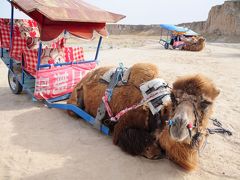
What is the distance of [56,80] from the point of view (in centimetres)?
567

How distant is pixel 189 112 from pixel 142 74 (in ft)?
4.55

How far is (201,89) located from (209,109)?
0.85 feet

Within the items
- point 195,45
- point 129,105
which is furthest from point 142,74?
point 195,45

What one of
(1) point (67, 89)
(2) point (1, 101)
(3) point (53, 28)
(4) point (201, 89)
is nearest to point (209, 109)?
(4) point (201, 89)

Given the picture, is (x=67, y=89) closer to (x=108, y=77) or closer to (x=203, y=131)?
(x=108, y=77)

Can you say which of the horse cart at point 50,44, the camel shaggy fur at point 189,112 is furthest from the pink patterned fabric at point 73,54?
the camel shaggy fur at point 189,112

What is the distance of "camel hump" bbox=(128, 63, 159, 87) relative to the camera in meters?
3.99

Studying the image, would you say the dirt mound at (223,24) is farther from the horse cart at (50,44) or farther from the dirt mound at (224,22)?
the horse cart at (50,44)

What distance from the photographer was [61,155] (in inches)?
150

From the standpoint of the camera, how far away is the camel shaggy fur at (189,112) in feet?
8.82

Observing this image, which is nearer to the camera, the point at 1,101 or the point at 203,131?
the point at 203,131

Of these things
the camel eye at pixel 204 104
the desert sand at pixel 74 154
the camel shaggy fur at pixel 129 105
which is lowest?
the desert sand at pixel 74 154

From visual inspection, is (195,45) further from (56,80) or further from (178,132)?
(178,132)

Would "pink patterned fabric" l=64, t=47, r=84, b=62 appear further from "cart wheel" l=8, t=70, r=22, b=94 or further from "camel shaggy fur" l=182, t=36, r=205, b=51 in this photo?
"camel shaggy fur" l=182, t=36, r=205, b=51
